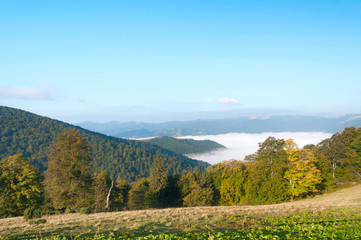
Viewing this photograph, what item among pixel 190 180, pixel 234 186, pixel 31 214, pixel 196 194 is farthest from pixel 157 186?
pixel 31 214

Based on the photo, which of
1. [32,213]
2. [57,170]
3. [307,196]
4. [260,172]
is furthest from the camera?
[260,172]

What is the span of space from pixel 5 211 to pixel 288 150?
53.1 m

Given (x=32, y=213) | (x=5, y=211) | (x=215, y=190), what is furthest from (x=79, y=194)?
(x=215, y=190)

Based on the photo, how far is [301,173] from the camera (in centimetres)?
4394

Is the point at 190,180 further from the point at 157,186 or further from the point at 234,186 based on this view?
the point at 234,186

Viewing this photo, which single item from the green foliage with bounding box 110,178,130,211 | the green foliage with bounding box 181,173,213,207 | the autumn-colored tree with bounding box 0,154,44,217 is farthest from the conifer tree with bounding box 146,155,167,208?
the autumn-colored tree with bounding box 0,154,44,217

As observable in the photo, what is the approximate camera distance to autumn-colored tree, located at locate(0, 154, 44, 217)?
33925mm

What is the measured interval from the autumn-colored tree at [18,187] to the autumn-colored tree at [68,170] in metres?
6.25

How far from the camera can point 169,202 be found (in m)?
57.1

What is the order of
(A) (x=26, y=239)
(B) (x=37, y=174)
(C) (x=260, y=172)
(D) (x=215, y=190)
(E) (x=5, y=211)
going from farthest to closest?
(D) (x=215, y=190) < (C) (x=260, y=172) < (B) (x=37, y=174) < (E) (x=5, y=211) < (A) (x=26, y=239)

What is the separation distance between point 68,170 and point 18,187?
37.8 ft

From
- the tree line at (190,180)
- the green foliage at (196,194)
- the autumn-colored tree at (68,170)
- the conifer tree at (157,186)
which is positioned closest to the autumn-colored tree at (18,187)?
the tree line at (190,180)

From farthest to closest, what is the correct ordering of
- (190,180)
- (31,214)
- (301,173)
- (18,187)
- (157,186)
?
(190,180)
(157,186)
(301,173)
(18,187)
(31,214)

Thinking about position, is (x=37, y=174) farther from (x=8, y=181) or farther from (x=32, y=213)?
(x=32, y=213)
